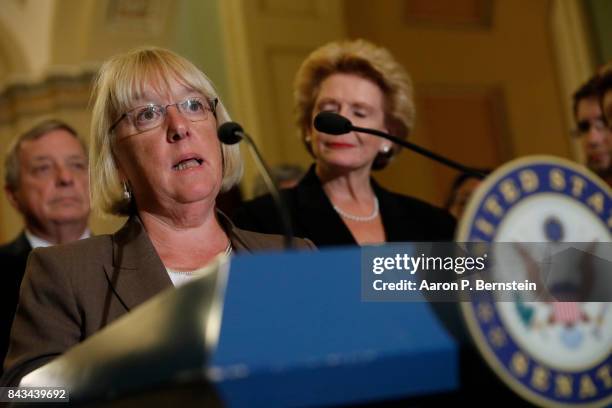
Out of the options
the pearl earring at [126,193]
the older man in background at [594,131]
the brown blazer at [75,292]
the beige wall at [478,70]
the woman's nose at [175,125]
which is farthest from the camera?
the beige wall at [478,70]

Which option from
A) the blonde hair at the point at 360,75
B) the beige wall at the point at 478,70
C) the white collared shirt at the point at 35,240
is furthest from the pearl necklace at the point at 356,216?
the beige wall at the point at 478,70

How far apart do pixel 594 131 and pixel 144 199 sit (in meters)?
1.90

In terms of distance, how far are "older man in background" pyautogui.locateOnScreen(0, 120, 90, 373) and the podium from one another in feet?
8.14

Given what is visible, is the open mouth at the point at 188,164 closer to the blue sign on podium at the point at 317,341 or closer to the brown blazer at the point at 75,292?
the brown blazer at the point at 75,292

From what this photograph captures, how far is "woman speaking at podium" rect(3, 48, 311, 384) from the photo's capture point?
5.84ft

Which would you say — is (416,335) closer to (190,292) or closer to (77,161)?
(190,292)

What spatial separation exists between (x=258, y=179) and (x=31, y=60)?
5.02 metres

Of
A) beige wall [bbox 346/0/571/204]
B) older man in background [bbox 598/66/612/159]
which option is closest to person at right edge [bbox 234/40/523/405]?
older man in background [bbox 598/66/612/159]

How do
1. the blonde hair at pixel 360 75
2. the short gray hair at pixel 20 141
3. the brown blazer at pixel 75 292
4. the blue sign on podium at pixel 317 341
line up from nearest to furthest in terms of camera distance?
the blue sign on podium at pixel 317 341 < the brown blazer at pixel 75 292 < the blonde hair at pixel 360 75 < the short gray hair at pixel 20 141

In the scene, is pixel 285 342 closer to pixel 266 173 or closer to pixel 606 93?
pixel 266 173

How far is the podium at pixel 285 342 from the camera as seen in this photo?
95 centimetres

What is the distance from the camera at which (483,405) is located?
42.8 inches

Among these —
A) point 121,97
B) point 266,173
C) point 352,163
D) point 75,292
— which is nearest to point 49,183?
point 352,163

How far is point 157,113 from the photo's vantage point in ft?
6.54
